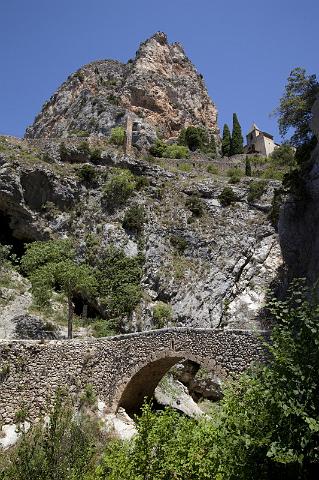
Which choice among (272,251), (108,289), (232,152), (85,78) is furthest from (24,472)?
(85,78)

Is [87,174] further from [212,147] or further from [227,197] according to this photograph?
[212,147]

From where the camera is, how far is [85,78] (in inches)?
3142

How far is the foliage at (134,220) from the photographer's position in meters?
39.4

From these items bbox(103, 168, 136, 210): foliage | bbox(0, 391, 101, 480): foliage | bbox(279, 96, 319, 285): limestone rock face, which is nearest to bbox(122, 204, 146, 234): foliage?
bbox(103, 168, 136, 210): foliage

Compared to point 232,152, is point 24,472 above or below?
below

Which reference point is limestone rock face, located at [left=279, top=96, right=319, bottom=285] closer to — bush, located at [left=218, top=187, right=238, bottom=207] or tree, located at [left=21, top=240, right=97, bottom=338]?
bush, located at [left=218, top=187, right=238, bottom=207]

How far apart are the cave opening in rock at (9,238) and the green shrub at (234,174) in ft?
62.9

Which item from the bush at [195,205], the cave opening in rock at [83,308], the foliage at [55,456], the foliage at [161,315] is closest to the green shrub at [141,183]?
the bush at [195,205]

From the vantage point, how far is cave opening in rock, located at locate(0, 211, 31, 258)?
41.0 m

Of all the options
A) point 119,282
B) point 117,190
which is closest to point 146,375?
point 119,282

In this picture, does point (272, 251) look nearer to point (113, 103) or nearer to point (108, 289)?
point (108, 289)

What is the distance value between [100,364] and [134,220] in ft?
64.7

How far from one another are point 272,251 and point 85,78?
55402mm

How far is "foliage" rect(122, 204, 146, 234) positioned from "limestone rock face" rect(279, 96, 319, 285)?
43.3 ft
